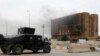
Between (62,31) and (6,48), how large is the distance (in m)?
132

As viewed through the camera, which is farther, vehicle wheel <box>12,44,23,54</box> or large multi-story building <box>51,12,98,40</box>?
large multi-story building <box>51,12,98,40</box>

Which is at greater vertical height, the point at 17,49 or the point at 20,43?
the point at 20,43

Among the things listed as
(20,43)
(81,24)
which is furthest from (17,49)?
(81,24)

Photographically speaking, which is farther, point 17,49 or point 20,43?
point 20,43

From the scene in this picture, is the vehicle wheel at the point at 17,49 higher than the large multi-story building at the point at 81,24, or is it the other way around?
the large multi-story building at the point at 81,24

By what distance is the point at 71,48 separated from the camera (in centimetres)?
3023

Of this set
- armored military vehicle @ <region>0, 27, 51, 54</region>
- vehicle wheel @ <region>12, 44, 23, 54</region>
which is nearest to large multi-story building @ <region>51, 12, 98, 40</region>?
armored military vehicle @ <region>0, 27, 51, 54</region>

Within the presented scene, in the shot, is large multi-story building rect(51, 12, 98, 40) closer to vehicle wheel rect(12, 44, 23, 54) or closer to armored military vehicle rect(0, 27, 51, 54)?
armored military vehicle rect(0, 27, 51, 54)

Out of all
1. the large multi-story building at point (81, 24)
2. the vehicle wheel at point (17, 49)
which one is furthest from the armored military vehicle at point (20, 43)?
the large multi-story building at point (81, 24)

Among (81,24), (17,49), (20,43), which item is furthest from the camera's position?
(81,24)

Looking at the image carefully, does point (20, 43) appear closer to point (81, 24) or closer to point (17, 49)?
point (17, 49)

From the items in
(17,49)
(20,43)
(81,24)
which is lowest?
(17,49)

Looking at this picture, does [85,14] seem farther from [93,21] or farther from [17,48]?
[17,48]

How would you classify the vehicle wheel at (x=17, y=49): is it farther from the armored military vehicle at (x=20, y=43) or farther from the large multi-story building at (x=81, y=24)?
the large multi-story building at (x=81, y=24)
